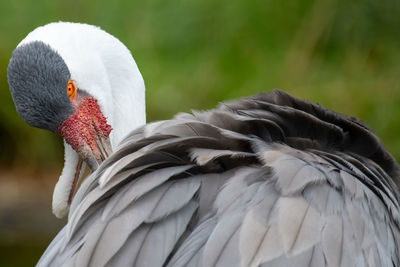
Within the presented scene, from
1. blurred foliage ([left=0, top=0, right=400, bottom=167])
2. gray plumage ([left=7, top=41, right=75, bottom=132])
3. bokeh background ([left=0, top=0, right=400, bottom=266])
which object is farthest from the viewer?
blurred foliage ([left=0, top=0, right=400, bottom=167])

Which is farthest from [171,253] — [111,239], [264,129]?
[264,129]

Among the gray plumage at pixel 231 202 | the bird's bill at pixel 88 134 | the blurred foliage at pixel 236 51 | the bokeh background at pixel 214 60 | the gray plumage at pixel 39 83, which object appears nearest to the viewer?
the gray plumage at pixel 231 202

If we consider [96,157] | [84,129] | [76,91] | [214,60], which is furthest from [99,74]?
[214,60]

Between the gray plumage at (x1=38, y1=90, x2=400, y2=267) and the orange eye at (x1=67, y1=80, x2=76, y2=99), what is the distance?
3.64 feet

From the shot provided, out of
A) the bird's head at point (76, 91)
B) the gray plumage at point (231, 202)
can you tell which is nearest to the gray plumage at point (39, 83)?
the bird's head at point (76, 91)

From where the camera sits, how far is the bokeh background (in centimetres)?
696

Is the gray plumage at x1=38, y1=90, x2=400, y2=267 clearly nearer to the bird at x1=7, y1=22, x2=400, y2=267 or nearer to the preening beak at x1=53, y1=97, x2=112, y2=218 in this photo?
the bird at x1=7, y1=22, x2=400, y2=267

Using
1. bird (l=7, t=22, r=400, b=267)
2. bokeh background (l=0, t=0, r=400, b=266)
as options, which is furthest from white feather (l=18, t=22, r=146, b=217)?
bokeh background (l=0, t=0, r=400, b=266)

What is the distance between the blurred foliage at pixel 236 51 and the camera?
7320mm

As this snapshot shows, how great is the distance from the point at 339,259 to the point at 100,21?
20.4 feet

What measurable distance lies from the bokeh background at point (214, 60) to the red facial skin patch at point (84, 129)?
302cm

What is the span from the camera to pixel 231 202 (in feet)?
7.88

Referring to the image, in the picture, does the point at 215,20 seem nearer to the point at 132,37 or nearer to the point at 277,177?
the point at 132,37

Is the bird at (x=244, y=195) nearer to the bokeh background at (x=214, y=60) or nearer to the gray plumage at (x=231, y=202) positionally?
the gray plumage at (x=231, y=202)
